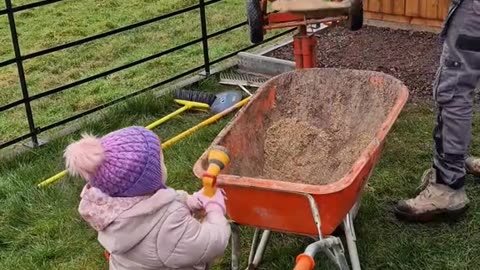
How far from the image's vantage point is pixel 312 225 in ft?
8.11

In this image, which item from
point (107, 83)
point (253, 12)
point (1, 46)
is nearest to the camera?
point (253, 12)

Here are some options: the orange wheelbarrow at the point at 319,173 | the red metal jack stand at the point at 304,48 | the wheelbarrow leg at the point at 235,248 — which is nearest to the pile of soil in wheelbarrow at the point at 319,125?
the orange wheelbarrow at the point at 319,173

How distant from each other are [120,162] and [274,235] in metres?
1.49

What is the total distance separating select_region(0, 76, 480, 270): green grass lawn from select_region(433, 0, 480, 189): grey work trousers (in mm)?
323

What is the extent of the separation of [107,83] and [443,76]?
3373 millimetres

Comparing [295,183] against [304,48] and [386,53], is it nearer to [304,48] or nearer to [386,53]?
[304,48]

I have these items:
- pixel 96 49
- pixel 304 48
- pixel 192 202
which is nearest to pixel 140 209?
pixel 192 202

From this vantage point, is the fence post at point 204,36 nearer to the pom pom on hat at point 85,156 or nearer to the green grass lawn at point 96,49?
the green grass lawn at point 96,49

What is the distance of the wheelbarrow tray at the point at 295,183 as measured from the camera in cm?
240

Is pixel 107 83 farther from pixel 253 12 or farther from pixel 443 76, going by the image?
pixel 443 76

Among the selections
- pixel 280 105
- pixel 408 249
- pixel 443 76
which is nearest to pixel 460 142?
pixel 443 76

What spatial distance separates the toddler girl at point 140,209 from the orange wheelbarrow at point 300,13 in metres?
1.30

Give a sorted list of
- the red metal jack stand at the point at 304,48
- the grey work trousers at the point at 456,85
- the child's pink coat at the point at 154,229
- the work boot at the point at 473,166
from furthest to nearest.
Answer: the work boot at the point at 473,166 → the red metal jack stand at the point at 304,48 → the grey work trousers at the point at 456,85 → the child's pink coat at the point at 154,229

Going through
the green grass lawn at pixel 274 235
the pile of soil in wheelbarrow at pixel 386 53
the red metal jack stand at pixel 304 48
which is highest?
the red metal jack stand at pixel 304 48
